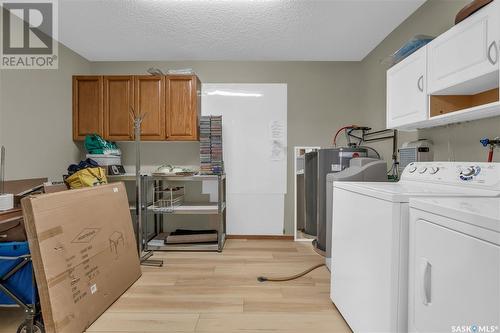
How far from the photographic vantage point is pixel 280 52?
3221 millimetres

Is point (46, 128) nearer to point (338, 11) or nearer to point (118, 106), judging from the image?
point (118, 106)

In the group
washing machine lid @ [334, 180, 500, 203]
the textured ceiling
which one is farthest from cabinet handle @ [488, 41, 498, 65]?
the textured ceiling

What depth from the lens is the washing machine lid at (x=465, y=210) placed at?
750 mm

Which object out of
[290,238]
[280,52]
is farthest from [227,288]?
[280,52]

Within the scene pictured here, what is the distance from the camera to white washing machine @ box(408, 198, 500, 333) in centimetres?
74

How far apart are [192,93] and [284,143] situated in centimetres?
134

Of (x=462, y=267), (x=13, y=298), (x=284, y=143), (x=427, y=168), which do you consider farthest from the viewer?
(x=284, y=143)

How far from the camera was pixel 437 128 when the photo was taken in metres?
2.04

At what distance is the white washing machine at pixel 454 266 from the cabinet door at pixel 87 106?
338 centimetres

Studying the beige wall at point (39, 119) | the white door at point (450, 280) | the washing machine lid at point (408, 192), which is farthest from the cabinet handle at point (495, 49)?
the beige wall at point (39, 119)

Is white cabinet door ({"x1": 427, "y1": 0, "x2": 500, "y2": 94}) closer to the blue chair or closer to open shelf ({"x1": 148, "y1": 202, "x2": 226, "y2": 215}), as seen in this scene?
open shelf ({"x1": 148, "y1": 202, "x2": 226, "y2": 215})

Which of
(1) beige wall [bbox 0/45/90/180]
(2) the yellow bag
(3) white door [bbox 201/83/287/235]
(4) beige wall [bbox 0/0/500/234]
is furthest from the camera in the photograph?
(3) white door [bbox 201/83/287/235]

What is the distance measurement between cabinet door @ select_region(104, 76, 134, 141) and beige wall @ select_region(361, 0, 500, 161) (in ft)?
9.49

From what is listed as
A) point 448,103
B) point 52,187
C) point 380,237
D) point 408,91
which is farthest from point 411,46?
point 52,187
